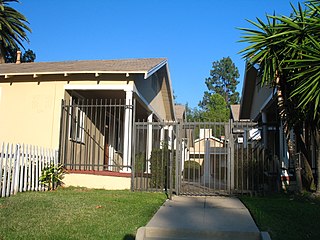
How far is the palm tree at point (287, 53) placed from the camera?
330 inches

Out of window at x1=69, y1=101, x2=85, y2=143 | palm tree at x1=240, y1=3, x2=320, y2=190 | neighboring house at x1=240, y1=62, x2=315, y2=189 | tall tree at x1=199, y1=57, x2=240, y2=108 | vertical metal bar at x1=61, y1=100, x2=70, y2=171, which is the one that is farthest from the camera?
tall tree at x1=199, y1=57, x2=240, y2=108

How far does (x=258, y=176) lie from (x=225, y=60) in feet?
195

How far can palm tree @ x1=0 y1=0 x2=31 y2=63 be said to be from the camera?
2969 centimetres

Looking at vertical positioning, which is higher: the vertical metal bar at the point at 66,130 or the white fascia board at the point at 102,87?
the white fascia board at the point at 102,87

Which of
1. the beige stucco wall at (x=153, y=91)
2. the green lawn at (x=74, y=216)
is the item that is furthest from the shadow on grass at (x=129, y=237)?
the beige stucco wall at (x=153, y=91)

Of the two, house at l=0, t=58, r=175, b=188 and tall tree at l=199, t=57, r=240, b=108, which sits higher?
tall tree at l=199, t=57, r=240, b=108

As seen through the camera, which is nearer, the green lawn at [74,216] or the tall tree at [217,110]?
the green lawn at [74,216]

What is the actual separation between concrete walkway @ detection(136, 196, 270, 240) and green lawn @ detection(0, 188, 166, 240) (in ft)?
0.83

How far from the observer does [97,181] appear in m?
11.1

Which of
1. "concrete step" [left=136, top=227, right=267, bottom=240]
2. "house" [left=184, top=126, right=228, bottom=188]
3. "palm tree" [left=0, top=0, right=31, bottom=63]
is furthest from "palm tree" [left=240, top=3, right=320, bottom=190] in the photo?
"palm tree" [left=0, top=0, right=31, bottom=63]

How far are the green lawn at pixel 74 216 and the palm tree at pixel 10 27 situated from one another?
2481 cm

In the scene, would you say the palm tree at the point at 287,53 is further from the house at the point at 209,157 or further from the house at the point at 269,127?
the house at the point at 209,157

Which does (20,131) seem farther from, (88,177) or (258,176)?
(258,176)

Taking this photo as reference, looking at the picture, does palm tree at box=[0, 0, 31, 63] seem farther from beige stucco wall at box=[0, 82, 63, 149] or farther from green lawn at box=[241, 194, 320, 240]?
green lawn at box=[241, 194, 320, 240]
